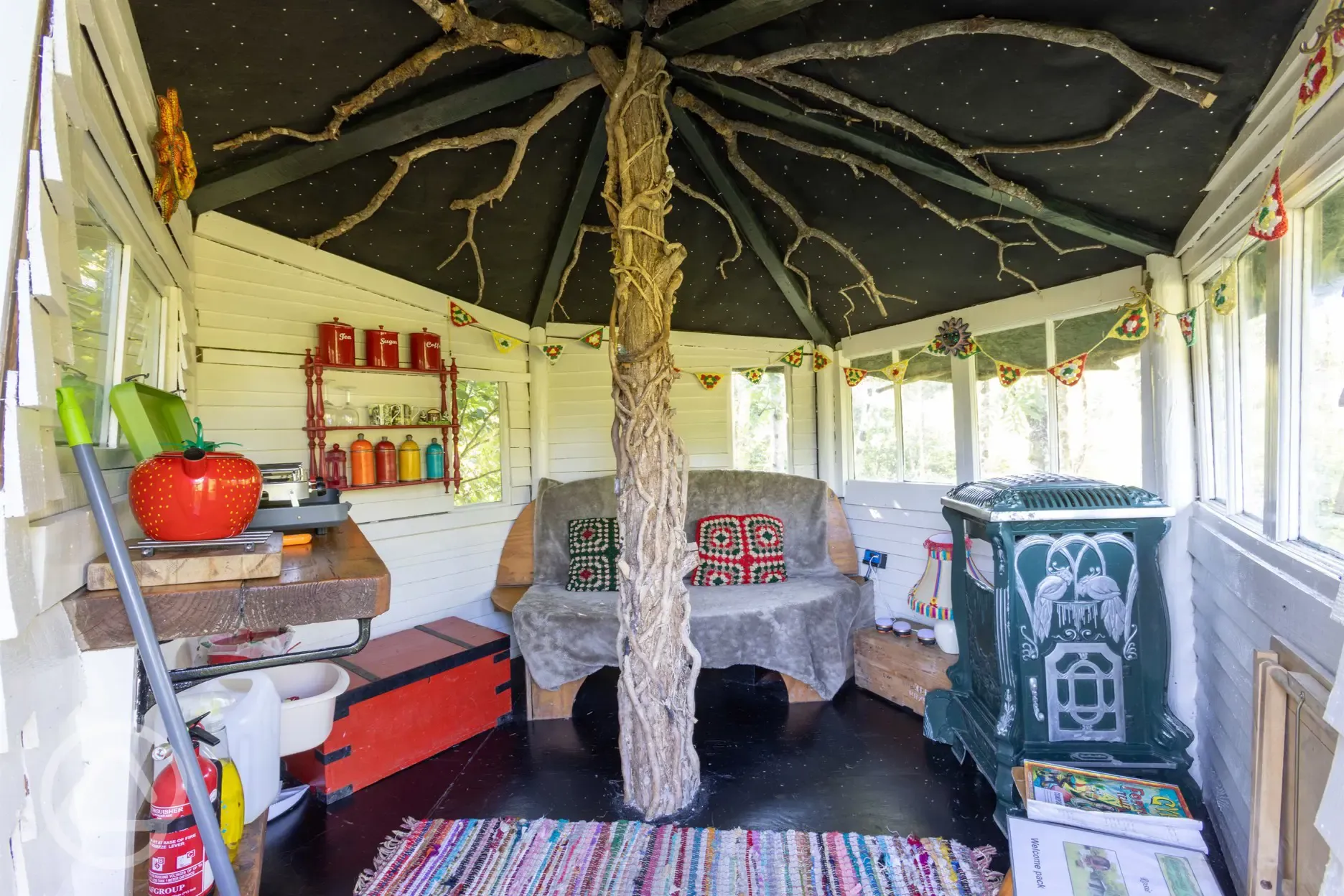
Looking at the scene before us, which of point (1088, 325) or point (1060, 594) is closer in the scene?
point (1060, 594)

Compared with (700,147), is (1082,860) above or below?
below

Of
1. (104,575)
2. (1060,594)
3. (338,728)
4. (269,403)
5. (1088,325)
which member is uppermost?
(1088,325)

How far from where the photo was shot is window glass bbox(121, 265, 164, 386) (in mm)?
1580

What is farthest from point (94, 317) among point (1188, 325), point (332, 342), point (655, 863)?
point (1188, 325)

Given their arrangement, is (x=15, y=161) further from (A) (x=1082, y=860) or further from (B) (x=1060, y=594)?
(B) (x=1060, y=594)

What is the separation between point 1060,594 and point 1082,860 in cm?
95

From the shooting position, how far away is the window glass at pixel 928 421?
4.16 meters

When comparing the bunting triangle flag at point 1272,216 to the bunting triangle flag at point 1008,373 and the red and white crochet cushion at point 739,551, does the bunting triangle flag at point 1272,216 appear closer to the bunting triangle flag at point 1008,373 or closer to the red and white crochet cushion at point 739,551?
the bunting triangle flag at point 1008,373

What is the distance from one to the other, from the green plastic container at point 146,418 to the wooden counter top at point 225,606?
0.31m

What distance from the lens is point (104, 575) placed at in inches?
37.8

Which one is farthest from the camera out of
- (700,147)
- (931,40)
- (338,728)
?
(700,147)

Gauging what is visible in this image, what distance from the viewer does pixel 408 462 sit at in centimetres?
357

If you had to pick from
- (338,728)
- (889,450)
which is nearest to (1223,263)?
(889,450)

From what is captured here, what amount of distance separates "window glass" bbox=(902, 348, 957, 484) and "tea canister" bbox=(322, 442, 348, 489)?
3285 millimetres
